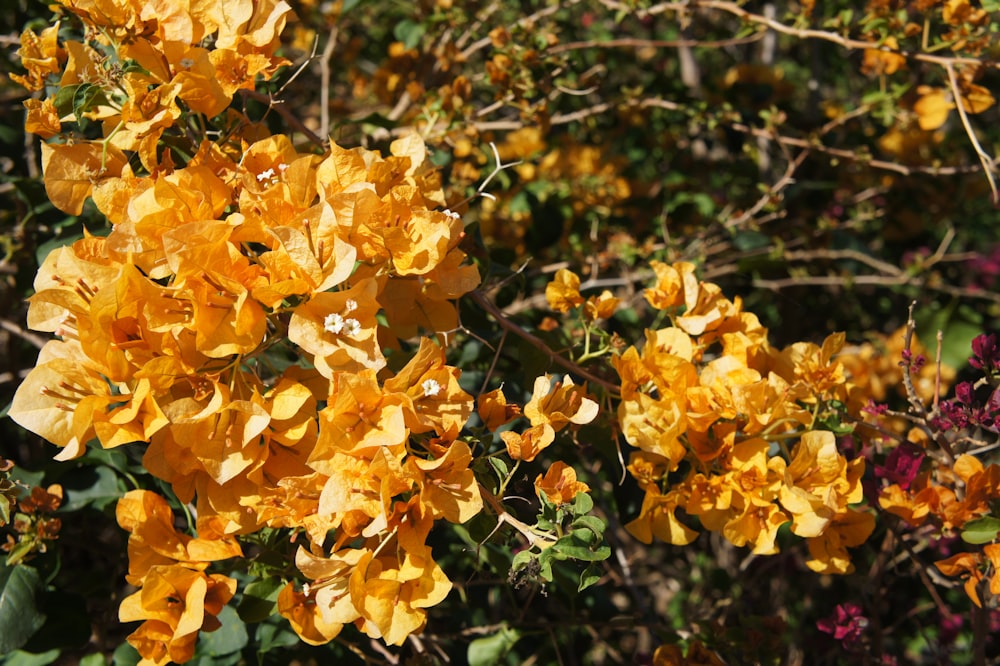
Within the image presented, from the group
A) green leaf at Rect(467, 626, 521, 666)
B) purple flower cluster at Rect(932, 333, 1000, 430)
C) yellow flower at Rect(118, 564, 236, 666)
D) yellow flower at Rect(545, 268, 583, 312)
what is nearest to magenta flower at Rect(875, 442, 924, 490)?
purple flower cluster at Rect(932, 333, 1000, 430)

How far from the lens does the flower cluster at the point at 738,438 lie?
38.1 inches

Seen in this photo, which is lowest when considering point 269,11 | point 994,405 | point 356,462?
point 994,405

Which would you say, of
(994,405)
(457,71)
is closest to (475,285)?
(994,405)

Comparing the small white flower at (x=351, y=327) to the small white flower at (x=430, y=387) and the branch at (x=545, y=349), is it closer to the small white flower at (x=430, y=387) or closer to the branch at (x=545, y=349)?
the small white flower at (x=430, y=387)

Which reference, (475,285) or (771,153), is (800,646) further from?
(475,285)

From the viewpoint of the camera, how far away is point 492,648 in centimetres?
131

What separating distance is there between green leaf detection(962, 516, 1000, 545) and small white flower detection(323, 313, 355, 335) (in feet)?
2.68

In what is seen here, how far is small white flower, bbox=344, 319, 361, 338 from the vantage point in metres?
0.80

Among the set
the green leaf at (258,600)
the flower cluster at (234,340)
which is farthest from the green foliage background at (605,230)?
the flower cluster at (234,340)

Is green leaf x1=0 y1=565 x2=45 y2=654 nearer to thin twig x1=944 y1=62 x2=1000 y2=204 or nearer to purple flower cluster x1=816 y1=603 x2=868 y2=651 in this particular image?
purple flower cluster x1=816 y1=603 x2=868 y2=651

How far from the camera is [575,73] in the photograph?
197 cm

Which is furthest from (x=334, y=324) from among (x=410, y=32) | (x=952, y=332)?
(x=952, y=332)

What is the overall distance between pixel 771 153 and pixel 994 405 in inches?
58.5

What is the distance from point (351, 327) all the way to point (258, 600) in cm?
40
